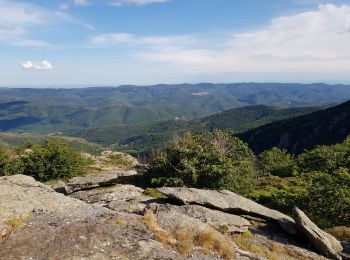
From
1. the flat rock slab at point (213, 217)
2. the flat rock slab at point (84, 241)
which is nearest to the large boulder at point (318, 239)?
the flat rock slab at point (213, 217)

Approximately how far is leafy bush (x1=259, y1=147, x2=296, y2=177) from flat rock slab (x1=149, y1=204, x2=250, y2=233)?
278 ft

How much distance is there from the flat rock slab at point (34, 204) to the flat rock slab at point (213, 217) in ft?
19.4

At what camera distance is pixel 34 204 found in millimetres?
28422

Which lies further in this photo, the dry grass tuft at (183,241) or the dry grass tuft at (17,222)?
the dry grass tuft at (17,222)

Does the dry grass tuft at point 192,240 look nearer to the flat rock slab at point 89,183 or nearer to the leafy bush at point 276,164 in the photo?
the flat rock slab at point 89,183

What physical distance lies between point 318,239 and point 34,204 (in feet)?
71.2

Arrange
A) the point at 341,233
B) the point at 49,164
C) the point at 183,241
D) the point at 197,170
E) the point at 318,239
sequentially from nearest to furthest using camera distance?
the point at 183,241 < the point at 318,239 < the point at 341,233 < the point at 197,170 < the point at 49,164

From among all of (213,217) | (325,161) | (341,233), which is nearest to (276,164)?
(325,161)

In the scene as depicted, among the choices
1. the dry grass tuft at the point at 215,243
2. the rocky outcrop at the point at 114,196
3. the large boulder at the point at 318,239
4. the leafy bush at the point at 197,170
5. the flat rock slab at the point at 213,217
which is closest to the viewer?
the dry grass tuft at the point at 215,243

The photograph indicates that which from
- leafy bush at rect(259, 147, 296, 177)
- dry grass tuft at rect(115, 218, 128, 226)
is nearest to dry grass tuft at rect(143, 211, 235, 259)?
dry grass tuft at rect(115, 218, 128, 226)

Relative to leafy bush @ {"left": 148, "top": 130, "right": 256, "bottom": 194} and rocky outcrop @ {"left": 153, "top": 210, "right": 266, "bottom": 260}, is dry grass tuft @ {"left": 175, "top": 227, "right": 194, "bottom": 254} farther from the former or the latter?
leafy bush @ {"left": 148, "top": 130, "right": 256, "bottom": 194}

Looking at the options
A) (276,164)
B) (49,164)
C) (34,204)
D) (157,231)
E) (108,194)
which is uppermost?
(34,204)

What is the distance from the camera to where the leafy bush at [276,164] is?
116 m

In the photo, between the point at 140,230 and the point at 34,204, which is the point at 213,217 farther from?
the point at 34,204
